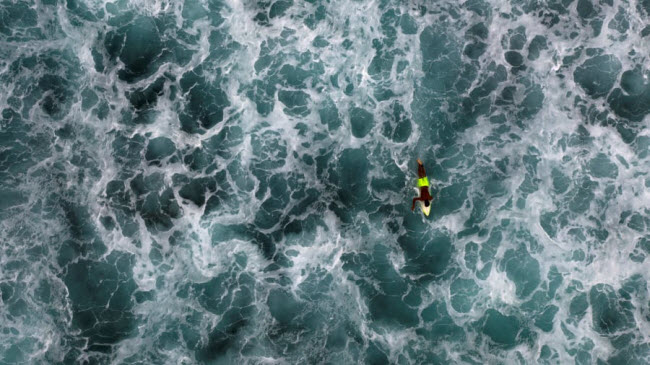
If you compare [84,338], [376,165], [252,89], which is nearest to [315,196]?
[376,165]

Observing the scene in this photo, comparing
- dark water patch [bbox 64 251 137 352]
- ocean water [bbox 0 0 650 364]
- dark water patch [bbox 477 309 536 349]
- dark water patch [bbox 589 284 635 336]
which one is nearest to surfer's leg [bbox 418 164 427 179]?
ocean water [bbox 0 0 650 364]

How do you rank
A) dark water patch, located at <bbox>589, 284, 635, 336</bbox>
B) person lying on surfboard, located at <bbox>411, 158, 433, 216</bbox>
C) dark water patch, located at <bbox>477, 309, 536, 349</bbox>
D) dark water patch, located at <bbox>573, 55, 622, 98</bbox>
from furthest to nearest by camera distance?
dark water patch, located at <bbox>573, 55, 622, 98</bbox> → person lying on surfboard, located at <bbox>411, 158, 433, 216</bbox> → dark water patch, located at <bbox>477, 309, 536, 349</bbox> → dark water patch, located at <bbox>589, 284, 635, 336</bbox>

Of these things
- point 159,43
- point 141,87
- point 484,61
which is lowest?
point 141,87

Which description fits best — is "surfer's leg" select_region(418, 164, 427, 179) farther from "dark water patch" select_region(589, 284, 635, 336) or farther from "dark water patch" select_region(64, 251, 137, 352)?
"dark water patch" select_region(64, 251, 137, 352)

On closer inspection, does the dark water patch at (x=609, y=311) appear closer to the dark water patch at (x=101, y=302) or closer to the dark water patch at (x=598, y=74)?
the dark water patch at (x=598, y=74)

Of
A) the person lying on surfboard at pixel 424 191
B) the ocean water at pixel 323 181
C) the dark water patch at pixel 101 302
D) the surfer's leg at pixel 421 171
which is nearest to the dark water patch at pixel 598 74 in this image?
the ocean water at pixel 323 181

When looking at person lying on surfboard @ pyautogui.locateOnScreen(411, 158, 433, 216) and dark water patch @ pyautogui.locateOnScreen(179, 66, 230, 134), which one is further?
dark water patch @ pyautogui.locateOnScreen(179, 66, 230, 134)

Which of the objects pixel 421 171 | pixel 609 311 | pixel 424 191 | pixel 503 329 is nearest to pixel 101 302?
pixel 424 191

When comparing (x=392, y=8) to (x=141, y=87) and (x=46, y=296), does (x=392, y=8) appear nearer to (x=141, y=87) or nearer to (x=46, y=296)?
(x=141, y=87)

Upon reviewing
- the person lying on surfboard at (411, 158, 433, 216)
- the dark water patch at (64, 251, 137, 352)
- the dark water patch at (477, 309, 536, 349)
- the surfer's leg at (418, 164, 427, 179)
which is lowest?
the dark water patch at (64, 251, 137, 352)
